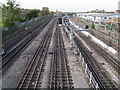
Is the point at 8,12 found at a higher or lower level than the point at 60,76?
higher

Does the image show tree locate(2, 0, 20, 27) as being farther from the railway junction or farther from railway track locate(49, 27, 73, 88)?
railway track locate(49, 27, 73, 88)

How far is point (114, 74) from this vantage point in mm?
10664

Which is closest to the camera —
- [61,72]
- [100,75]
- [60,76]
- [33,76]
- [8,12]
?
[60,76]

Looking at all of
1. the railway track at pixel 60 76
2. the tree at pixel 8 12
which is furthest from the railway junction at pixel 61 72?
the tree at pixel 8 12

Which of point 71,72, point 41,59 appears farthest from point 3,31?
point 71,72

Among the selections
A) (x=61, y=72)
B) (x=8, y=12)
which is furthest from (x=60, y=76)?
(x=8, y=12)

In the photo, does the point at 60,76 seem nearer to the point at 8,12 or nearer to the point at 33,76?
the point at 33,76

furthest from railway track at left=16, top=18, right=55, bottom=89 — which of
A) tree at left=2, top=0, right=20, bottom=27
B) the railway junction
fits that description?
tree at left=2, top=0, right=20, bottom=27

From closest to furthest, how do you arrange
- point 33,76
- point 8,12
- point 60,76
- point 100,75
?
point 60,76 < point 33,76 < point 100,75 < point 8,12

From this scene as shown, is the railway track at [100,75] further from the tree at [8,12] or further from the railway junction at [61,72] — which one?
the tree at [8,12]

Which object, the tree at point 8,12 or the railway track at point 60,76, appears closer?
the railway track at point 60,76

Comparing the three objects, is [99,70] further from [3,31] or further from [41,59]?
[3,31]

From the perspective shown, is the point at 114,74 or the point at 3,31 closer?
the point at 114,74

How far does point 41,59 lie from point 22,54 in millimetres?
2870
